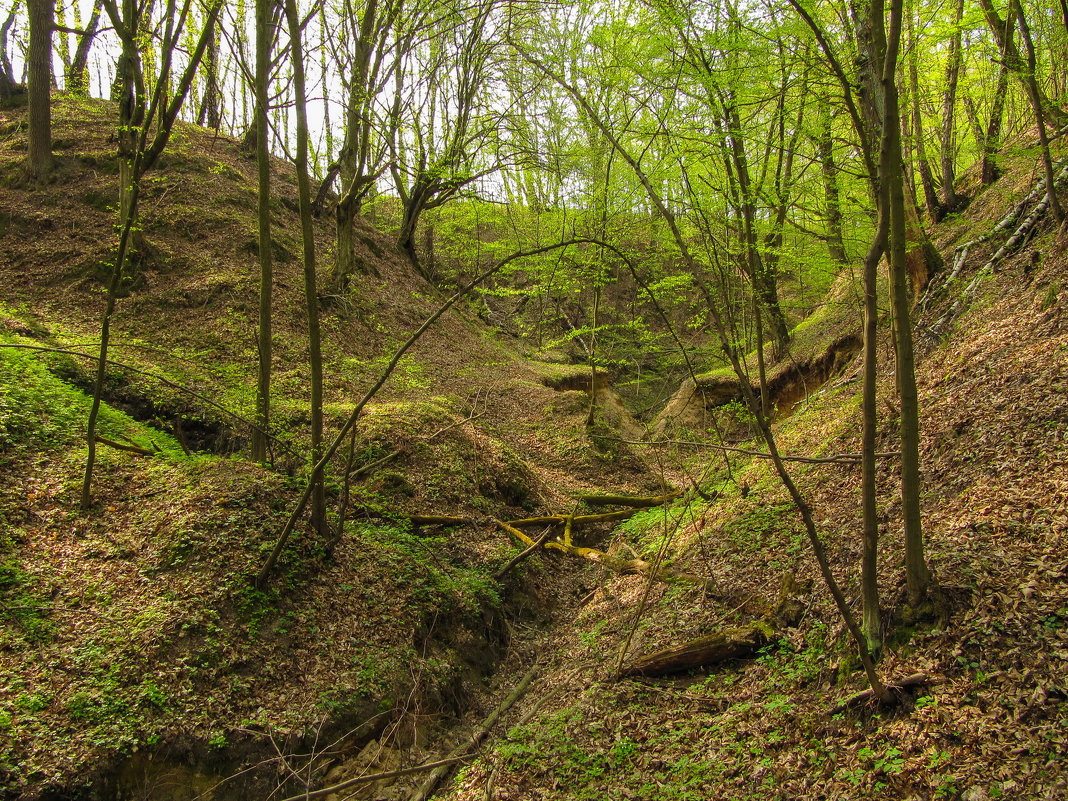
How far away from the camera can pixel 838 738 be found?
12.0 feet

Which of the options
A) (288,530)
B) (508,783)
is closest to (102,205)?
(288,530)

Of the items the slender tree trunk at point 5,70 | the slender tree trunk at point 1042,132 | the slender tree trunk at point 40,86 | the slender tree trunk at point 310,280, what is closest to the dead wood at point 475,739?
the slender tree trunk at point 310,280

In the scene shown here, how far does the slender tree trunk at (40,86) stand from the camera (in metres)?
13.2

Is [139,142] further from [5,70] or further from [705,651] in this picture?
[5,70]

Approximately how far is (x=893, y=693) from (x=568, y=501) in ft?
25.3

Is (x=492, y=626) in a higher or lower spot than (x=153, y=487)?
lower

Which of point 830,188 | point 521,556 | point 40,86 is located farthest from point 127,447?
point 40,86

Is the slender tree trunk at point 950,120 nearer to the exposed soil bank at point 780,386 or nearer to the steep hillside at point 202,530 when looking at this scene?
the exposed soil bank at point 780,386

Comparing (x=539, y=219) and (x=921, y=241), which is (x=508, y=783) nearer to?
(x=921, y=241)

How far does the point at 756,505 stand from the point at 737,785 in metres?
4.46

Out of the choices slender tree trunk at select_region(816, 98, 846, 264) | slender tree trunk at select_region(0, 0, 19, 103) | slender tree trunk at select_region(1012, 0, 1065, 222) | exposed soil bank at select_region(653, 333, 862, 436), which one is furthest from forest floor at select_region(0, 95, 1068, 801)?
slender tree trunk at select_region(0, 0, 19, 103)

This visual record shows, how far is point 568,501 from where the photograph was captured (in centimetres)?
1116

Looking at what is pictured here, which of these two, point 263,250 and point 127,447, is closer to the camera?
point 127,447

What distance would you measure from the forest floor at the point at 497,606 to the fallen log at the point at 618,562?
159 mm
